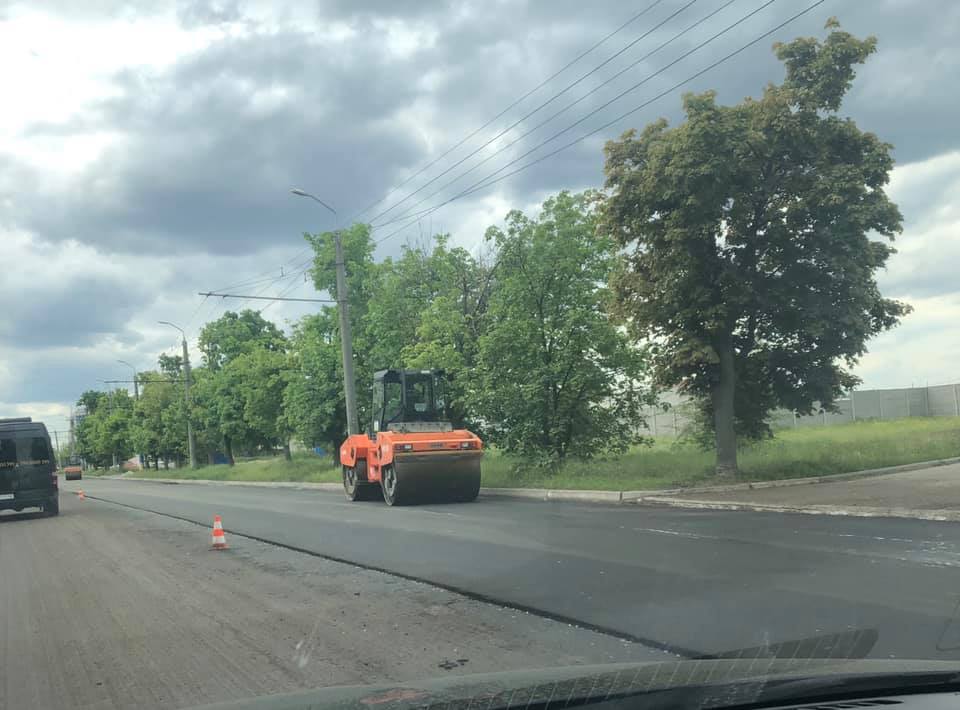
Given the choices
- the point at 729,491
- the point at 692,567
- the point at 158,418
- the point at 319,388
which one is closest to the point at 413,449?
the point at 729,491

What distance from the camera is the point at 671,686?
9.55ft

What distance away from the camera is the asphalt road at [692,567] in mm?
6145

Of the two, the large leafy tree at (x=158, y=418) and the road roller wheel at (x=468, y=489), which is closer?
the road roller wheel at (x=468, y=489)

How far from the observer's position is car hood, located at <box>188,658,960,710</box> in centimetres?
284

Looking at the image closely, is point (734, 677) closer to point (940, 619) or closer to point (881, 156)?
point (940, 619)

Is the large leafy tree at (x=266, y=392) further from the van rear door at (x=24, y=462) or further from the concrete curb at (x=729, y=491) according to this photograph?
the concrete curb at (x=729, y=491)

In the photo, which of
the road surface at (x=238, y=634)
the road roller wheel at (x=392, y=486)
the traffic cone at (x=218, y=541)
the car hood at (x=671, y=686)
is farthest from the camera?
the road roller wheel at (x=392, y=486)

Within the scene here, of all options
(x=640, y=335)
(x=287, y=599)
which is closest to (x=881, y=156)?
(x=640, y=335)

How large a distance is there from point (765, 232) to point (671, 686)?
53.5 ft

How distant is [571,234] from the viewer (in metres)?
23.5

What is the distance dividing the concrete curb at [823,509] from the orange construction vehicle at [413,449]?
17.3ft

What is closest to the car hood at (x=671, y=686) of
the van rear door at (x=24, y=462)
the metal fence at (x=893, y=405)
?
the van rear door at (x=24, y=462)

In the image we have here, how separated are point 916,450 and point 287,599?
19.4m

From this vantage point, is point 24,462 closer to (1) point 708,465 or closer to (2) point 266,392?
(1) point 708,465
